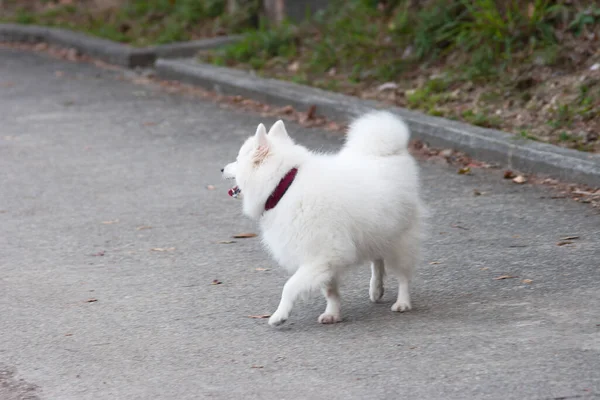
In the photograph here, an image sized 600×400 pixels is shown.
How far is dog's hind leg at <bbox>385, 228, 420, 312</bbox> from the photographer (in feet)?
16.3

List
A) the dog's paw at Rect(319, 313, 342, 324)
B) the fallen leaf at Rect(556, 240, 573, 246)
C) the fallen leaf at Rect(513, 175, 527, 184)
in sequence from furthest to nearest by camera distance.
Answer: the fallen leaf at Rect(513, 175, 527, 184) → the fallen leaf at Rect(556, 240, 573, 246) → the dog's paw at Rect(319, 313, 342, 324)

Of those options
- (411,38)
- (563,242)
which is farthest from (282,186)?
(411,38)

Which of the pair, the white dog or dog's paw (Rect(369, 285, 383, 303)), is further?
dog's paw (Rect(369, 285, 383, 303))

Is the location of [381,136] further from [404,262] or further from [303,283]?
[303,283]

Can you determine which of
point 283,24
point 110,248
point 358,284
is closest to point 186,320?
point 358,284

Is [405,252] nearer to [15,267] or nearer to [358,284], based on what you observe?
[358,284]

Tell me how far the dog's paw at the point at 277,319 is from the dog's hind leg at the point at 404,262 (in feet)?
2.08

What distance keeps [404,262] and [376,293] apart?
0.30 meters

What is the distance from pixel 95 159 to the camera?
29.3 feet

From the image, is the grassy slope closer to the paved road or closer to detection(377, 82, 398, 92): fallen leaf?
detection(377, 82, 398, 92): fallen leaf

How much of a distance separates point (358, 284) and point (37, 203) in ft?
10.1

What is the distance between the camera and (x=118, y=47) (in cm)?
1423

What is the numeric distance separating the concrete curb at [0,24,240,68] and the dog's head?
29.4ft

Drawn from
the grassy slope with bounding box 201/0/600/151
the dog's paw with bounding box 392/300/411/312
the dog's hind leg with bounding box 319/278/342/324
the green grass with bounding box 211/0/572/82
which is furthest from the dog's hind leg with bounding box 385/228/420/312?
the green grass with bounding box 211/0/572/82
